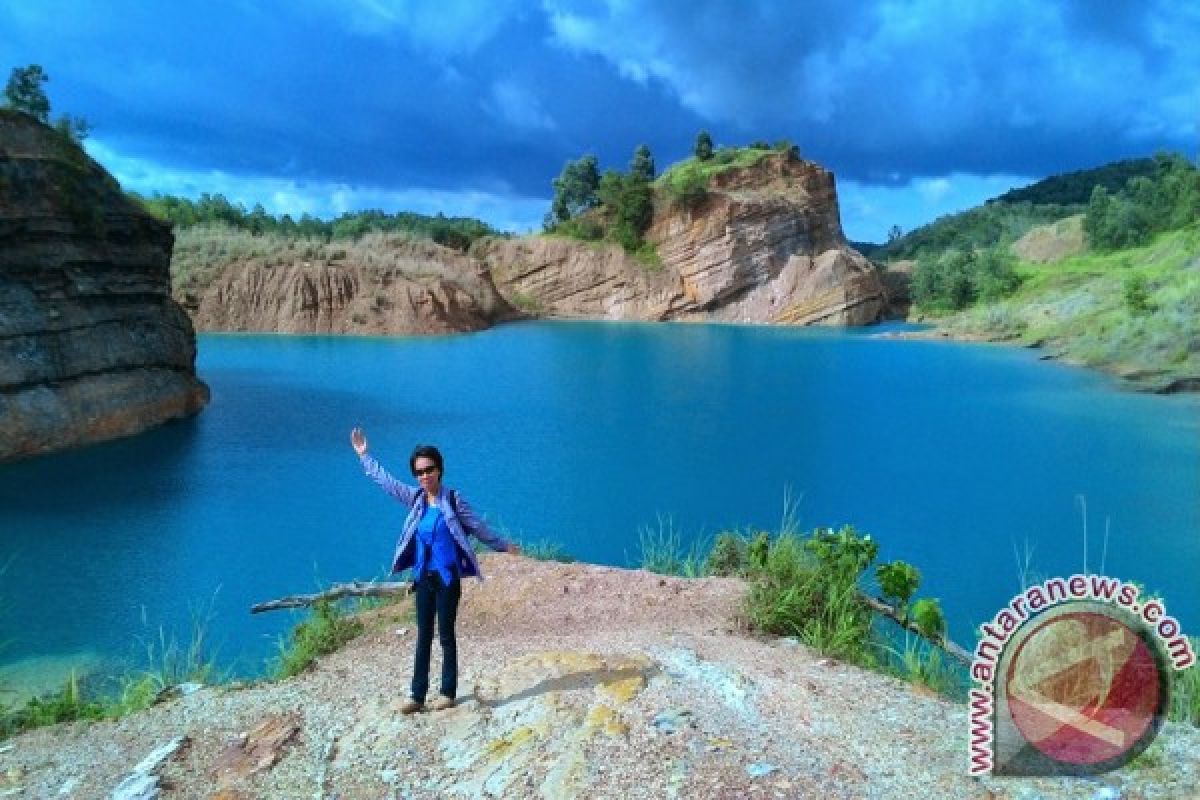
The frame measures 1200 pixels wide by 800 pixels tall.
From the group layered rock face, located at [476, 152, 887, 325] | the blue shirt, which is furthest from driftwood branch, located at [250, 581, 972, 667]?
layered rock face, located at [476, 152, 887, 325]

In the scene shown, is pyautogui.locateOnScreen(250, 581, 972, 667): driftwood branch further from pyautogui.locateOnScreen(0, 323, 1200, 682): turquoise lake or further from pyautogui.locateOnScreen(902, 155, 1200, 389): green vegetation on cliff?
pyautogui.locateOnScreen(902, 155, 1200, 389): green vegetation on cliff

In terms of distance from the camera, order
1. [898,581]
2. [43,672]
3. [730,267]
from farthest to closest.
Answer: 1. [730,267]
2. [43,672]
3. [898,581]

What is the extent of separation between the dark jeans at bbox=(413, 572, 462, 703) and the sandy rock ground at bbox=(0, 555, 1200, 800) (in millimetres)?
185

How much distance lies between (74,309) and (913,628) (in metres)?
17.4

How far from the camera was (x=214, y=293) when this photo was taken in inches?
1674

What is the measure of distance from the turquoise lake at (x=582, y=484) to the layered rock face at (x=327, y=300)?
15196mm

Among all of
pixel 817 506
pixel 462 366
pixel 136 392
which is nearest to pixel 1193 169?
pixel 462 366

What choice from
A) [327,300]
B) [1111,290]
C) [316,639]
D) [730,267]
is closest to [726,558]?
[316,639]

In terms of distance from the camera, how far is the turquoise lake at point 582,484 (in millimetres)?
9859

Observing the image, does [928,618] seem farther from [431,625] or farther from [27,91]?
[27,91]

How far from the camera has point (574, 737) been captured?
15.4 feet

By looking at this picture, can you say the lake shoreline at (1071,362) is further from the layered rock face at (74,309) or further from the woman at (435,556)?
the layered rock face at (74,309)

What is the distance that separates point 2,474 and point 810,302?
1714 inches

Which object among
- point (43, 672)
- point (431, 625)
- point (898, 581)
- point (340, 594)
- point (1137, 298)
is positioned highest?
point (1137, 298)
